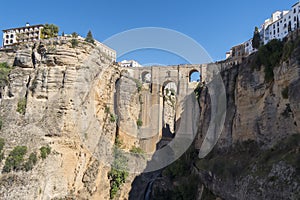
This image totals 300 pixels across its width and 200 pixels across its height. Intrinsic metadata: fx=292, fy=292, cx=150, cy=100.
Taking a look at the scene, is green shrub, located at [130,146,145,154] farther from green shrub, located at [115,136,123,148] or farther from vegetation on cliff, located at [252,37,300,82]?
vegetation on cliff, located at [252,37,300,82]

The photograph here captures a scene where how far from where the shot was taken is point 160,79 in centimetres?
3438

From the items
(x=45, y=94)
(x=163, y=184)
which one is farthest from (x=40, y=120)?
(x=163, y=184)

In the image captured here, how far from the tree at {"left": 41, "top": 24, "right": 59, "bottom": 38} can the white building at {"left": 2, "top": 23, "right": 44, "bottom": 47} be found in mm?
3838

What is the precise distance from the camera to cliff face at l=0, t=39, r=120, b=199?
67.6ft

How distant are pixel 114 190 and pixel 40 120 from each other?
8.81 meters

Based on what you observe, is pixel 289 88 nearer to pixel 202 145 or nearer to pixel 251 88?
pixel 251 88

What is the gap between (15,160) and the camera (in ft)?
63.0

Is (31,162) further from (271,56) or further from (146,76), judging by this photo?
(146,76)

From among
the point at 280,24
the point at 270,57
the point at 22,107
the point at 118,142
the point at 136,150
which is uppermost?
the point at 280,24

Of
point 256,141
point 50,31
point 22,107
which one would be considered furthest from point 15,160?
point 50,31

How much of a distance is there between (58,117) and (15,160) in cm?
430

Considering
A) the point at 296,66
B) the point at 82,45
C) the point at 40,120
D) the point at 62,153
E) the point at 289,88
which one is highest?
the point at 82,45

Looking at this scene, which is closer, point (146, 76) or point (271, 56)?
point (271, 56)

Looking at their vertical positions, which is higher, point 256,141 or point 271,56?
point 271,56
